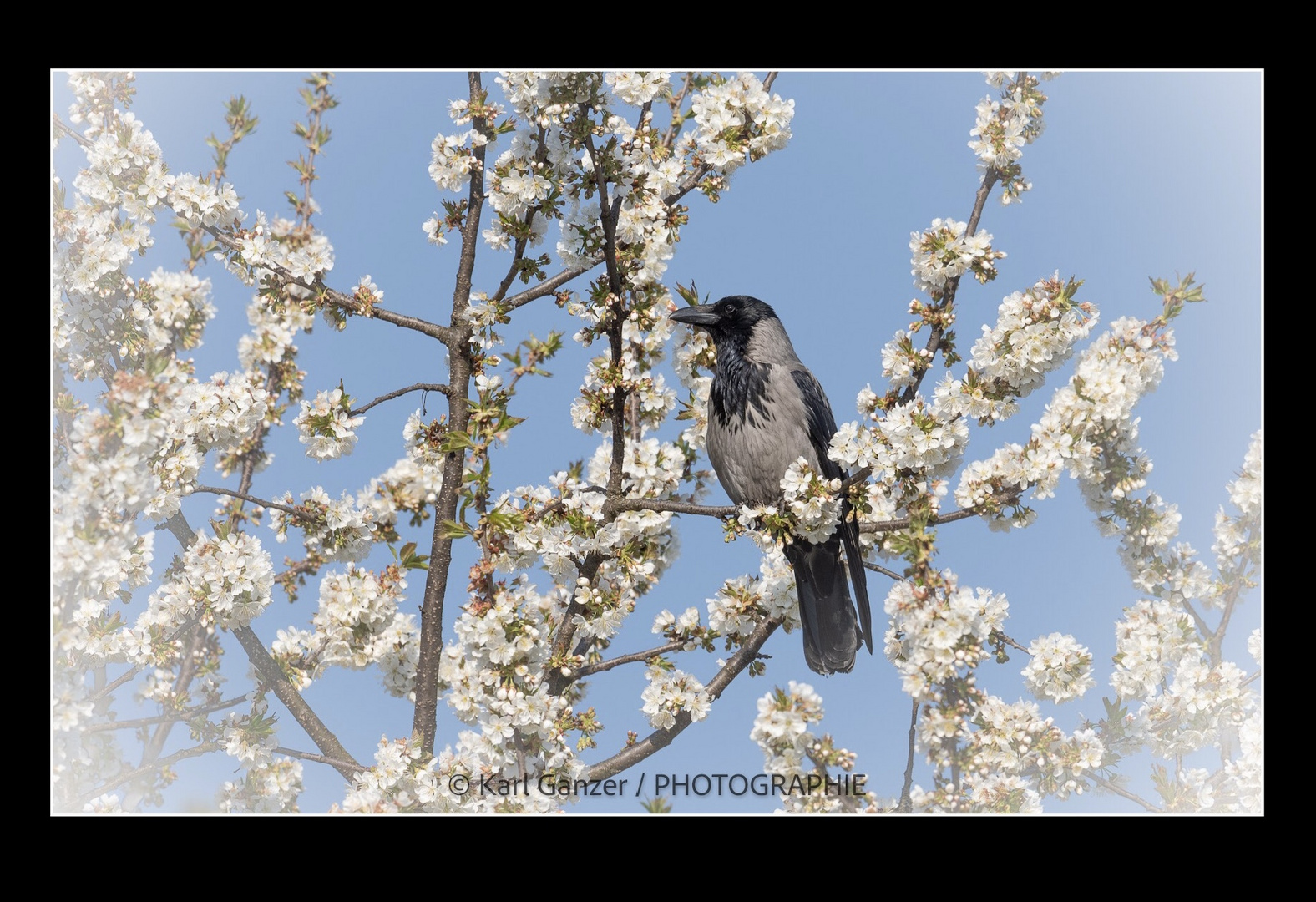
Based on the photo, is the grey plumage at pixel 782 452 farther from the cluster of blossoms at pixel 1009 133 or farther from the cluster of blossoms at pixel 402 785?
the cluster of blossoms at pixel 402 785

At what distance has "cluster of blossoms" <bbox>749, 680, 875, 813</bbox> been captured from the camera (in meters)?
4.25

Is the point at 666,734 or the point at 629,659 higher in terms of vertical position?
the point at 629,659

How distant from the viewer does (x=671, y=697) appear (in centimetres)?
447

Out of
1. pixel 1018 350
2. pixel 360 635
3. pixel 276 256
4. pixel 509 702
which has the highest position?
pixel 276 256

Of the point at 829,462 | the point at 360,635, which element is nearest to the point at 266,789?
the point at 360,635

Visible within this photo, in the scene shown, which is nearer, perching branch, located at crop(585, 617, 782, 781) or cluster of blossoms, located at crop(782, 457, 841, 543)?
cluster of blossoms, located at crop(782, 457, 841, 543)

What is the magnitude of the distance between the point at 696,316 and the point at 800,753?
7.79ft

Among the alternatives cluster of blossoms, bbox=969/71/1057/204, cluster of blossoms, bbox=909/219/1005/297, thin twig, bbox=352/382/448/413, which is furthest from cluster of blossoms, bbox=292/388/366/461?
cluster of blossoms, bbox=969/71/1057/204

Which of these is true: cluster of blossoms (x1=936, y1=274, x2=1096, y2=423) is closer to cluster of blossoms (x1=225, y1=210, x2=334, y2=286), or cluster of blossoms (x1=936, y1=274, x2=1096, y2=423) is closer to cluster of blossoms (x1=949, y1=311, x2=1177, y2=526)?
cluster of blossoms (x1=949, y1=311, x2=1177, y2=526)

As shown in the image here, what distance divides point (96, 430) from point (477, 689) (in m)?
2.10

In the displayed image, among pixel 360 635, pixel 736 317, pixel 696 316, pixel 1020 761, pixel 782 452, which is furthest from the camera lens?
pixel 736 317

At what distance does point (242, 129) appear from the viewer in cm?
519

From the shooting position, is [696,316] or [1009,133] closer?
[1009,133]

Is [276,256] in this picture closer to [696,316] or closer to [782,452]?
[696,316]
